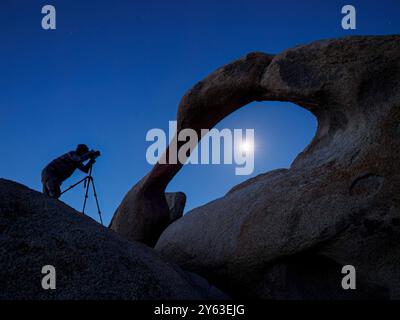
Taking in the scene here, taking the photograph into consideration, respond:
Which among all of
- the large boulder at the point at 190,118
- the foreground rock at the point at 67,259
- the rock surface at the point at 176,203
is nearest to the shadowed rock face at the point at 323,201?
the large boulder at the point at 190,118

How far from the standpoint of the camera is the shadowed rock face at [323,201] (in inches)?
153

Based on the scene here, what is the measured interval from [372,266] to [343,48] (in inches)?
112

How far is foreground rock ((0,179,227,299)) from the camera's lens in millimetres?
2414

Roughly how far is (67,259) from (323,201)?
280 cm

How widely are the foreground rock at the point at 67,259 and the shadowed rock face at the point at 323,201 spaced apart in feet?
4.74

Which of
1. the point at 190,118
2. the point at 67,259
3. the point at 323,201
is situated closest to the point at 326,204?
the point at 323,201

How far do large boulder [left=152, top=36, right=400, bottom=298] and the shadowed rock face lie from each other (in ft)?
0.04

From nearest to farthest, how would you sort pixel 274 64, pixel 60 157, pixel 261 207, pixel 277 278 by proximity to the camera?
pixel 277 278 → pixel 261 207 → pixel 274 64 → pixel 60 157

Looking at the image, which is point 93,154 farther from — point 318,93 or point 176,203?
point 318,93

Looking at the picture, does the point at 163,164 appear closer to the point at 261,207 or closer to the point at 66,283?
the point at 261,207

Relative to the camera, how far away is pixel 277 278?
4.16m

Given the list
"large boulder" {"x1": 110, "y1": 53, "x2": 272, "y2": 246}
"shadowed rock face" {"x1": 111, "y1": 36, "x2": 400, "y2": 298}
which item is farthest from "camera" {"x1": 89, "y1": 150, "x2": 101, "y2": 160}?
"shadowed rock face" {"x1": 111, "y1": 36, "x2": 400, "y2": 298}

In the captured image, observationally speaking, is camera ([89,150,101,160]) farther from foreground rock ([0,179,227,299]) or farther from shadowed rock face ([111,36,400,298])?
foreground rock ([0,179,227,299])
